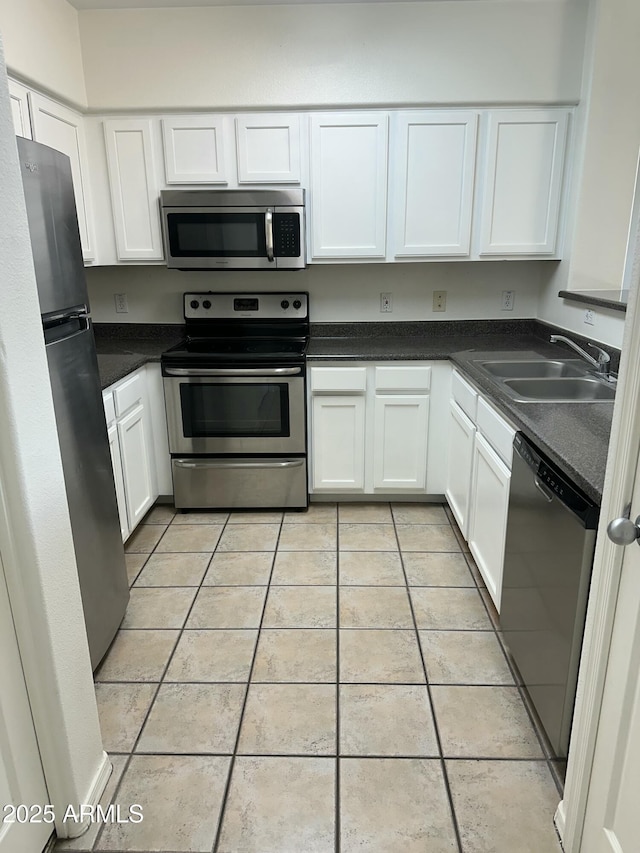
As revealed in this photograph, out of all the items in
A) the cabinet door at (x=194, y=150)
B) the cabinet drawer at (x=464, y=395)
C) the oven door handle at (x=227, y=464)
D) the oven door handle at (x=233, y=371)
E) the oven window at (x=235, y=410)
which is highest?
the cabinet door at (x=194, y=150)

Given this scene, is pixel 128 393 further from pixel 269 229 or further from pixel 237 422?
pixel 269 229

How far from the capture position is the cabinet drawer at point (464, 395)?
2.52m

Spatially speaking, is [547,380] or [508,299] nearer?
[547,380]

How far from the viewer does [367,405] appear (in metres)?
3.09

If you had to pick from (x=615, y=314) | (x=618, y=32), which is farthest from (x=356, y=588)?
(x=618, y=32)

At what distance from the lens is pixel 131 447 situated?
2.79 m

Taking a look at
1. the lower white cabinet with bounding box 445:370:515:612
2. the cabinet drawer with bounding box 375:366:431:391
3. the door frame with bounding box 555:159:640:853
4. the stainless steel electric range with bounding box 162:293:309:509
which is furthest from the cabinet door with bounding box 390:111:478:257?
the door frame with bounding box 555:159:640:853

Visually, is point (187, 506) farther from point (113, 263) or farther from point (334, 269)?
point (334, 269)

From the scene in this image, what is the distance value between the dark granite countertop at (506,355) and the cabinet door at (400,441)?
0.83ft

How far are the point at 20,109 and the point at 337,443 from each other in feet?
6.85

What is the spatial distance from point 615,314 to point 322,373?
1399 mm

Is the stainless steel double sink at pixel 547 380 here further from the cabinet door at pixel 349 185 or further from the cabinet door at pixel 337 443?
the cabinet door at pixel 349 185

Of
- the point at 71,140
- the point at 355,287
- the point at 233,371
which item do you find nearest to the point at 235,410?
the point at 233,371

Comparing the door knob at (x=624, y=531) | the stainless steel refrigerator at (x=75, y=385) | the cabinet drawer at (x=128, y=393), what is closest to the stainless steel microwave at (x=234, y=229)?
the cabinet drawer at (x=128, y=393)
